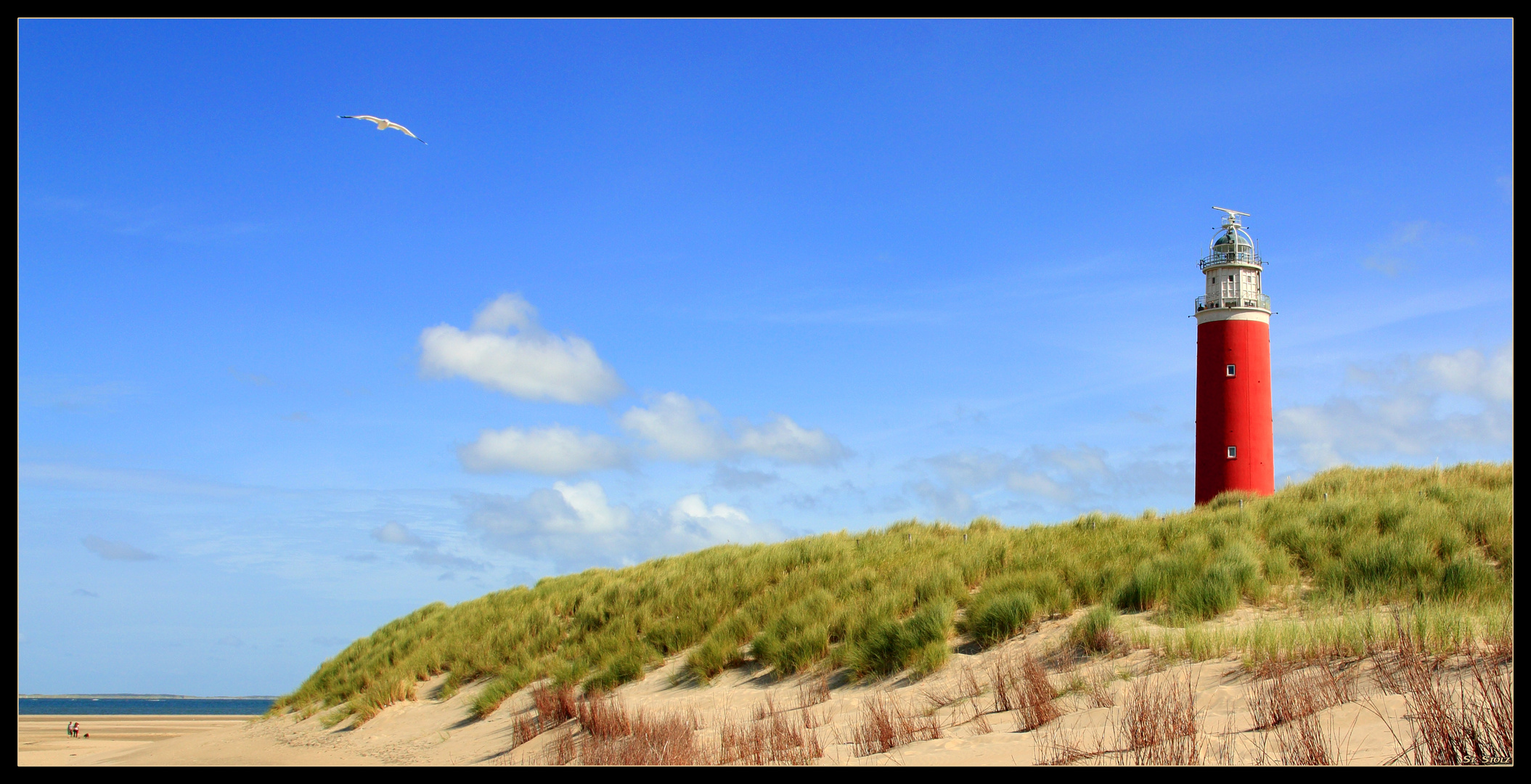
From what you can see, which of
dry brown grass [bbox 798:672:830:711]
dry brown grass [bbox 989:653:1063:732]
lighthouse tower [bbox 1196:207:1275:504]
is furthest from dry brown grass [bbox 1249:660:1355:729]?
lighthouse tower [bbox 1196:207:1275:504]

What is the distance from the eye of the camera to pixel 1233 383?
3072 centimetres

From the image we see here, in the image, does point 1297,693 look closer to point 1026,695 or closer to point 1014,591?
point 1026,695

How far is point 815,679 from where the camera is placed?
13781mm

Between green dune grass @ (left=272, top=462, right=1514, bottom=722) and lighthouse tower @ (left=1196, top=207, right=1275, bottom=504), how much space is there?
6.10 m

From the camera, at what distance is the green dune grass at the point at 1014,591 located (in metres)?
12.5

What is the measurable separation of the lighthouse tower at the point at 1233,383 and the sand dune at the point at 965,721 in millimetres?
19708

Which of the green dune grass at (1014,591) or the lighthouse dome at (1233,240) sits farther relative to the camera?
the lighthouse dome at (1233,240)

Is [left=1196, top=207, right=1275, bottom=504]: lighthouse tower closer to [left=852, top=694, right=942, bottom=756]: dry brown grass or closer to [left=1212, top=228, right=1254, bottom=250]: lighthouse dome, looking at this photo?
[left=1212, top=228, right=1254, bottom=250]: lighthouse dome

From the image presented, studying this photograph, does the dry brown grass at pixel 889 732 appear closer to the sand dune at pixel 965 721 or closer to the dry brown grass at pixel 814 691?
the sand dune at pixel 965 721

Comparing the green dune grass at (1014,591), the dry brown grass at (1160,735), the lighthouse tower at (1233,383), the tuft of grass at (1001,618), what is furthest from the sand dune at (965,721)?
the lighthouse tower at (1233,383)

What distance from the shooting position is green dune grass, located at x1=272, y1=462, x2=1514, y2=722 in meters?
12.5
